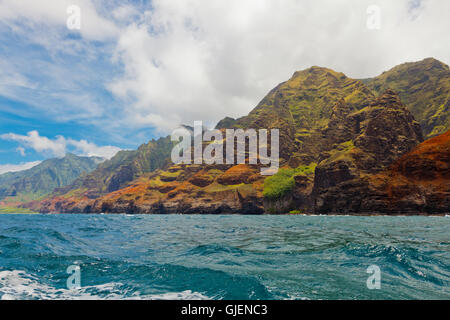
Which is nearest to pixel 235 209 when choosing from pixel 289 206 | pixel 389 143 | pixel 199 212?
pixel 199 212

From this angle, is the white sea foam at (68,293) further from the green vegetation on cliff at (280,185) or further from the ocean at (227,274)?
the green vegetation on cliff at (280,185)

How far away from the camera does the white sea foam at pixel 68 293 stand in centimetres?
812

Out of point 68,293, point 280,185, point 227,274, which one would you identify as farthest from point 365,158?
point 68,293

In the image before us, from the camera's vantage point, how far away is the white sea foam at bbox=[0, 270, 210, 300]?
8.12 meters

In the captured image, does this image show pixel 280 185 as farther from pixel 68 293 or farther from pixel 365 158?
pixel 68 293

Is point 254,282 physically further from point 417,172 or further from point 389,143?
point 389,143

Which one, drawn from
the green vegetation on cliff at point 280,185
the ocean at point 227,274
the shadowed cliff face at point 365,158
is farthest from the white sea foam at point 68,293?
the green vegetation on cliff at point 280,185

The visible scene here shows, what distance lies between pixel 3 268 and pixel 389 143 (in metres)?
150

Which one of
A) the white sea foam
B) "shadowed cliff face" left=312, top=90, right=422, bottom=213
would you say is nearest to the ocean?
the white sea foam

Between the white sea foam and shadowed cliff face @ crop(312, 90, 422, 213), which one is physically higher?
shadowed cliff face @ crop(312, 90, 422, 213)

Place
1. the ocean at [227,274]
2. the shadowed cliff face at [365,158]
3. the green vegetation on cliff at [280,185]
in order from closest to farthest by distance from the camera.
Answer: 1. the ocean at [227,274]
2. the shadowed cliff face at [365,158]
3. the green vegetation on cliff at [280,185]

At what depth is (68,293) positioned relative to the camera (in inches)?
345

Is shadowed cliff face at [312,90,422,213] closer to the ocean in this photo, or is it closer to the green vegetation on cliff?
the green vegetation on cliff

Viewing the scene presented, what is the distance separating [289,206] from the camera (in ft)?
495
